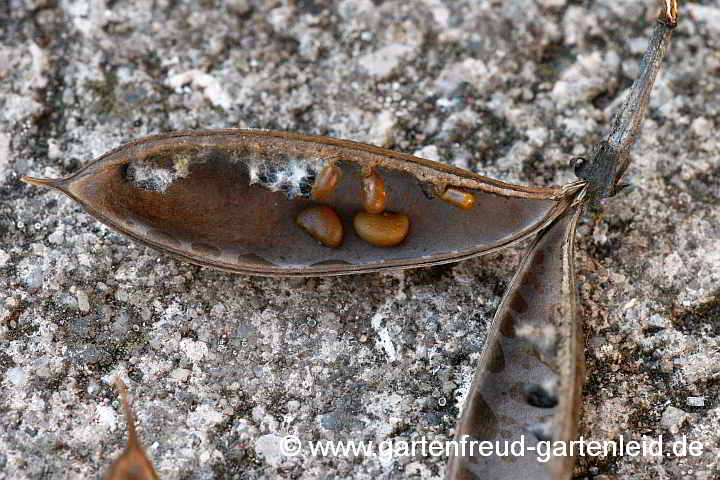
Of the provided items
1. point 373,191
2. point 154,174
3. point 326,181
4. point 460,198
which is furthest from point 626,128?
point 154,174

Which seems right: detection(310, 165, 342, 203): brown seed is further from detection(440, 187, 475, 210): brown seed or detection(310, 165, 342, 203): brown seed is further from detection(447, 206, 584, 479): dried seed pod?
detection(447, 206, 584, 479): dried seed pod

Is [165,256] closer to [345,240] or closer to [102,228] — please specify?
[102,228]

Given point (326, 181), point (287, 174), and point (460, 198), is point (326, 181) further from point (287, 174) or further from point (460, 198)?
point (460, 198)

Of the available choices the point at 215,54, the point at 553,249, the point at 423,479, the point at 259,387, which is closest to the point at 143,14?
the point at 215,54

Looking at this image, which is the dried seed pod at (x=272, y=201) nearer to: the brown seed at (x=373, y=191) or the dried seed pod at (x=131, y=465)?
the brown seed at (x=373, y=191)

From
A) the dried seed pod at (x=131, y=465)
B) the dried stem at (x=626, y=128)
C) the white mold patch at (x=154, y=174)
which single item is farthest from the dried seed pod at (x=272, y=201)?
the dried seed pod at (x=131, y=465)

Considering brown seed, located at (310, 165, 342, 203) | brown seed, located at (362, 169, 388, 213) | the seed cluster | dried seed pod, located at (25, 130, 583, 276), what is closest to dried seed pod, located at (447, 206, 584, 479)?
dried seed pod, located at (25, 130, 583, 276)
